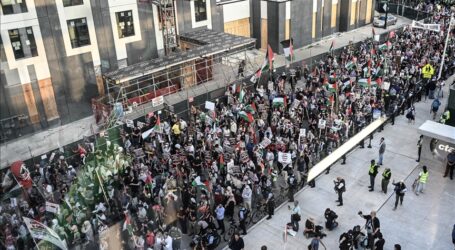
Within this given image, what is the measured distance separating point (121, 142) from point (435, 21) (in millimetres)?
37256

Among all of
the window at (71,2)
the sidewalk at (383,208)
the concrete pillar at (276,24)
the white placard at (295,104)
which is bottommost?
the sidewalk at (383,208)

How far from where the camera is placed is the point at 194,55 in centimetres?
2722

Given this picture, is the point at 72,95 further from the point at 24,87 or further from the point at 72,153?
the point at 72,153

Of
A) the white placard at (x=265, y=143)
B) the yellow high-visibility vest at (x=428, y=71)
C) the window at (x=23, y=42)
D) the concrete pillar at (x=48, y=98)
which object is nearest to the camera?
the white placard at (x=265, y=143)

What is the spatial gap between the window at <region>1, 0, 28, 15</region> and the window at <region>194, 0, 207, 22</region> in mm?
12048

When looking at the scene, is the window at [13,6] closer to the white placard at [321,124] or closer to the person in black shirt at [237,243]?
the white placard at [321,124]

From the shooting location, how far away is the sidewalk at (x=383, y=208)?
54.9 ft

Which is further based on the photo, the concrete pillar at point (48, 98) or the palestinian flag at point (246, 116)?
the concrete pillar at point (48, 98)

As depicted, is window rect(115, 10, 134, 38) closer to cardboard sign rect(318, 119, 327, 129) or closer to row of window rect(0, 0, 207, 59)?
row of window rect(0, 0, 207, 59)

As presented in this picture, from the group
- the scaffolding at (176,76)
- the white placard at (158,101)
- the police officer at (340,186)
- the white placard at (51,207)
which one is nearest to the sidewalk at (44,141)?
the scaffolding at (176,76)

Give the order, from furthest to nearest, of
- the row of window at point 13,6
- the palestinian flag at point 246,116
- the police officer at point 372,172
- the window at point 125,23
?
the window at point 125,23 < the palestinian flag at point 246,116 < the row of window at point 13,6 < the police officer at point 372,172

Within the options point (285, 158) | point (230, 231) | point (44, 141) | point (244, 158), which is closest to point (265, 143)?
point (285, 158)

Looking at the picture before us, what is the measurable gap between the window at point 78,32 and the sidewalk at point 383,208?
15.4m

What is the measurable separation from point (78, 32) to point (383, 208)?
747 inches
